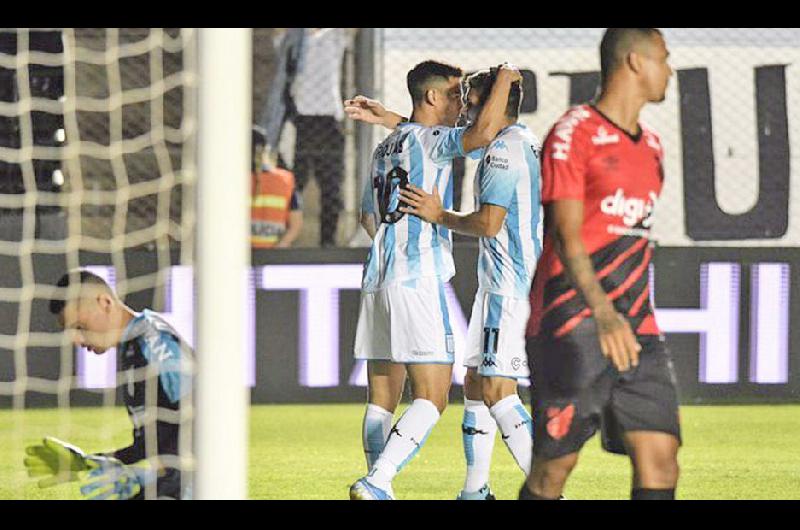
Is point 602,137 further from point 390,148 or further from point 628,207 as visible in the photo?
point 390,148

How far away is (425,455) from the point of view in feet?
21.4

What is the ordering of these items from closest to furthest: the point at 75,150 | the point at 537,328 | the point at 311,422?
the point at 537,328, the point at 311,422, the point at 75,150

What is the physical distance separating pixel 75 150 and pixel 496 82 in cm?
349

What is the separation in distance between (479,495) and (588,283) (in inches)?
52.0

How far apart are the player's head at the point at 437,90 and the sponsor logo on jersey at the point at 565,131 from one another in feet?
3.13

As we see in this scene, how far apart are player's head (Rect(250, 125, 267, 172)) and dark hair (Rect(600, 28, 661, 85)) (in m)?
3.57

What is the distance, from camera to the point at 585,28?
8.38 metres

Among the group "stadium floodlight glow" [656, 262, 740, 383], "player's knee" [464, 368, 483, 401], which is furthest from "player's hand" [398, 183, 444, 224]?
"stadium floodlight glow" [656, 262, 740, 383]

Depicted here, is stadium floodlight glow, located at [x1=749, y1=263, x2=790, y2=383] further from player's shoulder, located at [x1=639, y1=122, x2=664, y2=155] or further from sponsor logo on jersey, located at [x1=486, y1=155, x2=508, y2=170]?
player's shoulder, located at [x1=639, y1=122, x2=664, y2=155]

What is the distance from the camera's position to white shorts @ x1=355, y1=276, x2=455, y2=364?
5.20 metres

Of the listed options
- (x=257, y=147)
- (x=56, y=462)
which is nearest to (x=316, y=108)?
(x=257, y=147)
